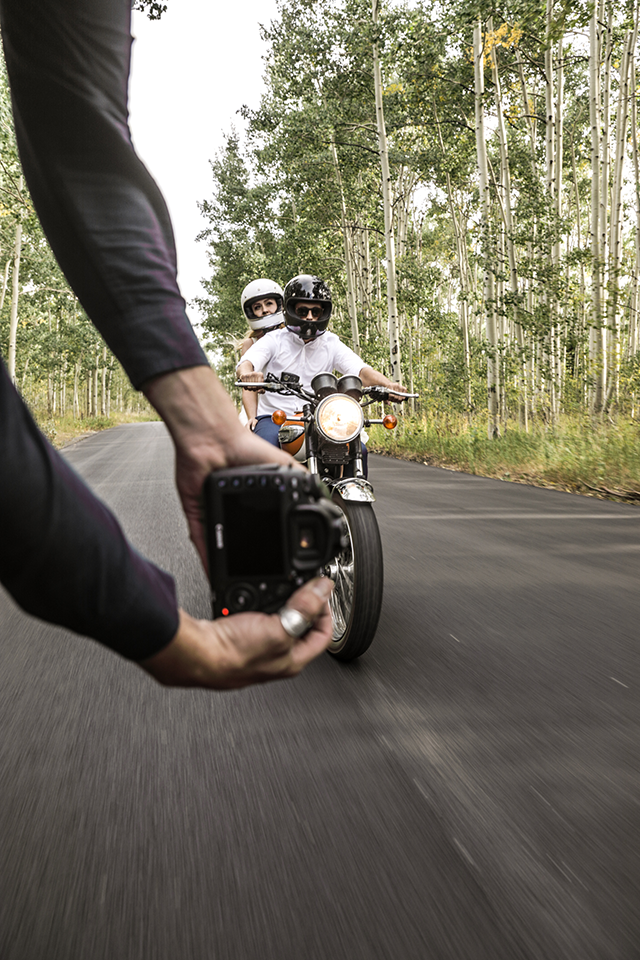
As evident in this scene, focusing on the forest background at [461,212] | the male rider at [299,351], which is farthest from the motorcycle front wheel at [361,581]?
the forest background at [461,212]

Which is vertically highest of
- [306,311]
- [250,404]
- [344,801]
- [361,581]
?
[306,311]

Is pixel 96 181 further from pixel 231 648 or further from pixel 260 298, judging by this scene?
pixel 260 298

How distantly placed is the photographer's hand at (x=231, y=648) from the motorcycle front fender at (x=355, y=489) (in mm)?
2522

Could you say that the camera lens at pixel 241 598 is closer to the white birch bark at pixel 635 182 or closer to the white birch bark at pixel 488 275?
the white birch bark at pixel 635 182

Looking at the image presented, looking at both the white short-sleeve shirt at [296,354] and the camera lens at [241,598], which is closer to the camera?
the camera lens at [241,598]

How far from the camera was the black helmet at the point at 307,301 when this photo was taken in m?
4.50

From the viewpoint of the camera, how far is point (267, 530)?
3.26 feet

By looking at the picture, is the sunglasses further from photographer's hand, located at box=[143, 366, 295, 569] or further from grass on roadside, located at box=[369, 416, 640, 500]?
grass on roadside, located at box=[369, 416, 640, 500]

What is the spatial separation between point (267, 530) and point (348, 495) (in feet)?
8.53

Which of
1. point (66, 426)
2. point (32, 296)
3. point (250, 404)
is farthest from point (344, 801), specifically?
point (66, 426)

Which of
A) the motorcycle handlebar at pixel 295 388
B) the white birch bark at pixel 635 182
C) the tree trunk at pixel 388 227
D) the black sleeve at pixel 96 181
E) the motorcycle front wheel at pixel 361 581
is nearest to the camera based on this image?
the black sleeve at pixel 96 181

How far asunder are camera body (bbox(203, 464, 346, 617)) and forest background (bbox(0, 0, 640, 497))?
8.53 meters

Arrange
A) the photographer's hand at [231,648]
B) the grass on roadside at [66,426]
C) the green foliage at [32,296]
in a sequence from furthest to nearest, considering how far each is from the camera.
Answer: the grass on roadside at [66,426] < the green foliage at [32,296] < the photographer's hand at [231,648]

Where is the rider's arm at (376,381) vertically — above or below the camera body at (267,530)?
above
